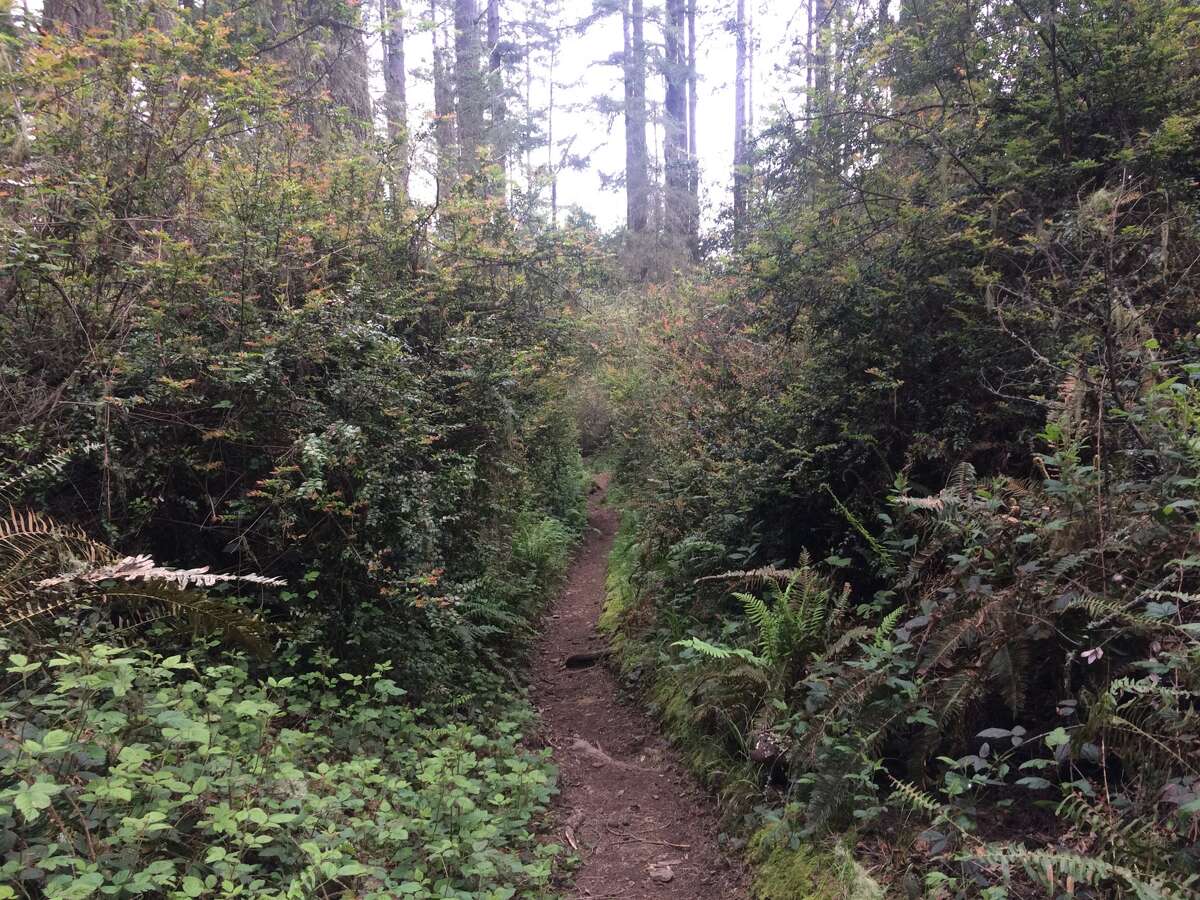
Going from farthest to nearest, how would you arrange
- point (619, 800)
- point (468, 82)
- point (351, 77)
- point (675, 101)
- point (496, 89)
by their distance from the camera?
point (675, 101) → point (496, 89) → point (468, 82) → point (351, 77) → point (619, 800)

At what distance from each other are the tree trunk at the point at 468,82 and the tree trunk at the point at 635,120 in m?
5.30

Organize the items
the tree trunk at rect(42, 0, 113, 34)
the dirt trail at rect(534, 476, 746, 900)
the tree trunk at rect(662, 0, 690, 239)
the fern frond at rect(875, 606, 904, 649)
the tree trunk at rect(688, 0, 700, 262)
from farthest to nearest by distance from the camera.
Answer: the tree trunk at rect(662, 0, 690, 239) → the tree trunk at rect(688, 0, 700, 262) → the tree trunk at rect(42, 0, 113, 34) → the dirt trail at rect(534, 476, 746, 900) → the fern frond at rect(875, 606, 904, 649)

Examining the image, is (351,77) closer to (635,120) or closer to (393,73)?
(393,73)

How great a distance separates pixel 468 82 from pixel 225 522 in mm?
15294

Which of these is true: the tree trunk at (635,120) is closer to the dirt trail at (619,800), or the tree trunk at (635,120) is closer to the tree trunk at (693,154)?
the tree trunk at (693,154)

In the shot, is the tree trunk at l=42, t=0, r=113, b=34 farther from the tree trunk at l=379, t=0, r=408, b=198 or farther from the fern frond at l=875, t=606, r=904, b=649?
the fern frond at l=875, t=606, r=904, b=649

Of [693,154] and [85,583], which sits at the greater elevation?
[693,154]

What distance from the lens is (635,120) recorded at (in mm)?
21375

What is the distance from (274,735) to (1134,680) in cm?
416

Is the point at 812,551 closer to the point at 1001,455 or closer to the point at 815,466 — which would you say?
the point at 815,466

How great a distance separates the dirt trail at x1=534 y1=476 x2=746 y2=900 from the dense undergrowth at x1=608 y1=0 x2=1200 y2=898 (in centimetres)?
35

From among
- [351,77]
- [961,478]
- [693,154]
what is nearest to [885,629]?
[961,478]

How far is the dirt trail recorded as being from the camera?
3.96 metres

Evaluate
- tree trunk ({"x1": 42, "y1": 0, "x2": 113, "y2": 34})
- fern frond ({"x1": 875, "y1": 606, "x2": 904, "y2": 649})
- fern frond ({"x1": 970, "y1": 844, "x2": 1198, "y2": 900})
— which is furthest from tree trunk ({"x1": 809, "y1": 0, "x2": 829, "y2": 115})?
tree trunk ({"x1": 42, "y1": 0, "x2": 113, "y2": 34})
